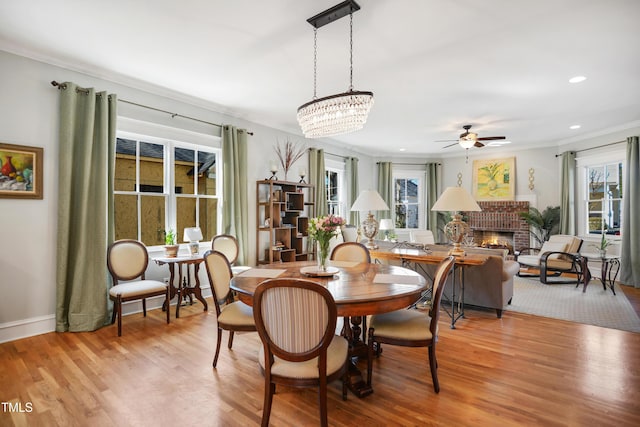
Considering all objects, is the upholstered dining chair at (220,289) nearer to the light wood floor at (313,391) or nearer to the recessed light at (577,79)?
the light wood floor at (313,391)

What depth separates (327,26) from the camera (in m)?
2.71

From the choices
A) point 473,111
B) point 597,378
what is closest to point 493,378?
point 597,378

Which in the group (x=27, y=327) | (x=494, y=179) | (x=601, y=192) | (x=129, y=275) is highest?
(x=494, y=179)

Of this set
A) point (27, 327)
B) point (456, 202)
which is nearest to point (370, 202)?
point (456, 202)

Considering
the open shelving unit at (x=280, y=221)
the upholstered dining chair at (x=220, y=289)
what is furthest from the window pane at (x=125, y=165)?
the upholstered dining chair at (x=220, y=289)

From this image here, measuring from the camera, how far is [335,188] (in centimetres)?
739

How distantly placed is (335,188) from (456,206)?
3.91 meters

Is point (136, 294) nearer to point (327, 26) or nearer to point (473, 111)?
point (327, 26)

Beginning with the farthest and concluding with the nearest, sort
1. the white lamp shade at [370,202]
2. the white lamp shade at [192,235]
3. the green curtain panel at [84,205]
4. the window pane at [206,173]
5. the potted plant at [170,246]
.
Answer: the window pane at [206,173]
the white lamp shade at [370,202]
the white lamp shade at [192,235]
the potted plant at [170,246]
the green curtain panel at [84,205]

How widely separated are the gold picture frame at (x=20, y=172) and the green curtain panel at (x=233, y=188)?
205cm

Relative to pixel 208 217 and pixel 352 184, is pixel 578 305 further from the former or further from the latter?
pixel 208 217

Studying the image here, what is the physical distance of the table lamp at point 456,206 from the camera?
3678 millimetres

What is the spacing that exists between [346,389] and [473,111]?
4.39 metres

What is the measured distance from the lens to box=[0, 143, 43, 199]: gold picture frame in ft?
10.1
